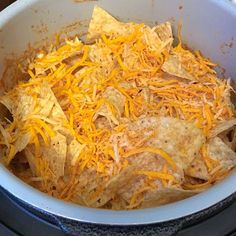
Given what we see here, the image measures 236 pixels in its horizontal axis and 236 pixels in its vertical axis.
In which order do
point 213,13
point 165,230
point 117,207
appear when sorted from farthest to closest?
point 213,13, point 117,207, point 165,230

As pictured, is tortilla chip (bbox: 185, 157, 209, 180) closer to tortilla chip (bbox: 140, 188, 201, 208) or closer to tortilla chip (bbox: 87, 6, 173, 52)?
tortilla chip (bbox: 140, 188, 201, 208)

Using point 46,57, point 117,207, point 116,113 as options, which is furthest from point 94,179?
point 46,57

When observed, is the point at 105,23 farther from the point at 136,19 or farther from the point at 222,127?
the point at 222,127

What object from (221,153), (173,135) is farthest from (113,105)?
(221,153)

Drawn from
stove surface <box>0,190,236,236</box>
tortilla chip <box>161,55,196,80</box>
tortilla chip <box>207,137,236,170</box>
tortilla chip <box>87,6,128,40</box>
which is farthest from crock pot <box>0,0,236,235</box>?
stove surface <box>0,190,236,236</box>

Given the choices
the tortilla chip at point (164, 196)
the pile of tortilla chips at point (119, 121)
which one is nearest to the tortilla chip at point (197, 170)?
the pile of tortilla chips at point (119, 121)

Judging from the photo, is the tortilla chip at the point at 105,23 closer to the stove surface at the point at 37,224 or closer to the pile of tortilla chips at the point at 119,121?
the pile of tortilla chips at the point at 119,121

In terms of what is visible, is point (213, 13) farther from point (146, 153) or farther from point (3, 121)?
point (3, 121)
